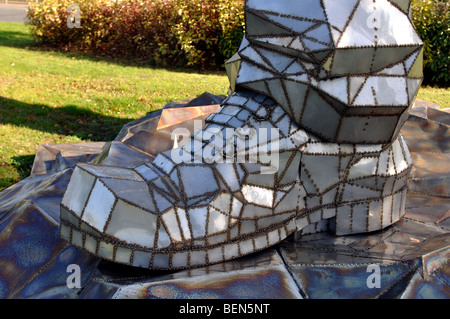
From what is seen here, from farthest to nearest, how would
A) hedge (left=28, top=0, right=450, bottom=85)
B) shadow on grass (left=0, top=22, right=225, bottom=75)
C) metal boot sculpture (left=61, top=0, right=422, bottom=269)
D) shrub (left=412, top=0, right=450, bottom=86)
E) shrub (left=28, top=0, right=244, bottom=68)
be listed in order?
shadow on grass (left=0, top=22, right=225, bottom=75), shrub (left=28, top=0, right=244, bottom=68), hedge (left=28, top=0, right=450, bottom=85), shrub (left=412, top=0, right=450, bottom=86), metal boot sculpture (left=61, top=0, right=422, bottom=269)

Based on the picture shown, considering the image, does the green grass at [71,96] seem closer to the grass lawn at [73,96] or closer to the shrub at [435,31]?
the grass lawn at [73,96]

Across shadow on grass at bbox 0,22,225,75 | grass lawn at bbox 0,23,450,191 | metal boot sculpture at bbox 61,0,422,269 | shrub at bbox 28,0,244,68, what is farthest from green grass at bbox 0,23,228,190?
metal boot sculpture at bbox 61,0,422,269

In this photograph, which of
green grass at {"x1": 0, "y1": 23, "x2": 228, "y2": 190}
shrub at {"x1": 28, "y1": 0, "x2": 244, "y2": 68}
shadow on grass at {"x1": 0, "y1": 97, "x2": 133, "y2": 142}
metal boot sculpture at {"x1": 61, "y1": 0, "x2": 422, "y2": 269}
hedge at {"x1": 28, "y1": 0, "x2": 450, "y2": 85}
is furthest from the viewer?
shrub at {"x1": 28, "y1": 0, "x2": 244, "y2": 68}

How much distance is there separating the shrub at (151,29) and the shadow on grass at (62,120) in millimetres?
3231

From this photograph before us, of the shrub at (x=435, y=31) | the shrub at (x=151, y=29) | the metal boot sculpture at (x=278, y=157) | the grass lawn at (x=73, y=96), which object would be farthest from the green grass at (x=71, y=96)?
the shrub at (x=435, y=31)

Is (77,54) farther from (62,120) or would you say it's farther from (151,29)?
(62,120)

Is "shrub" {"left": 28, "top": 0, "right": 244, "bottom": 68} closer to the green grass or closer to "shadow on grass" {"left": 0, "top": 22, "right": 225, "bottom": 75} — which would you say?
"shadow on grass" {"left": 0, "top": 22, "right": 225, "bottom": 75}

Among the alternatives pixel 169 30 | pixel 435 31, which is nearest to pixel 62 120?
pixel 169 30

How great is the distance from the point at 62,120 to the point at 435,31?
6.72m

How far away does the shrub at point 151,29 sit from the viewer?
8750 millimetres

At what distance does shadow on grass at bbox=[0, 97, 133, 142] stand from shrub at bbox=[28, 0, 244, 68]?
3231 millimetres

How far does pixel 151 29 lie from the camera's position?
984 cm

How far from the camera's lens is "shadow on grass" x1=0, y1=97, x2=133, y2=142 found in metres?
5.69
